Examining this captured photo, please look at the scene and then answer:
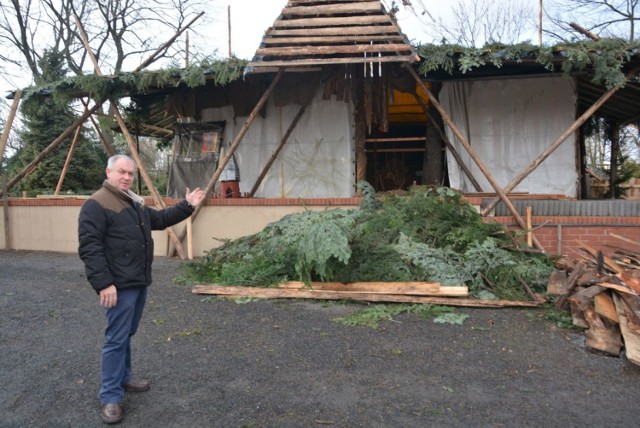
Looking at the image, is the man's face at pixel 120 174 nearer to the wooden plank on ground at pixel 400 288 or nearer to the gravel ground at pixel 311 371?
the gravel ground at pixel 311 371

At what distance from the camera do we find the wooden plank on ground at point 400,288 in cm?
551

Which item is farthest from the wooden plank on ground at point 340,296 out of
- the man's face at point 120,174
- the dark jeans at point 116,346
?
the man's face at point 120,174

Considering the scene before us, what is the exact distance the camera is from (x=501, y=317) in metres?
5.09

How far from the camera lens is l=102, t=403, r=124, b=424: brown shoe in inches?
113

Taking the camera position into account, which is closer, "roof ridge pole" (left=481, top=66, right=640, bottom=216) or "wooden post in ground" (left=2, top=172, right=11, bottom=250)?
"roof ridge pole" (left=481, top=66, right=640, bottom=216)

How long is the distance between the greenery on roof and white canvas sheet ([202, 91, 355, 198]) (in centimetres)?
266

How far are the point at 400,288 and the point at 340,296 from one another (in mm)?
735

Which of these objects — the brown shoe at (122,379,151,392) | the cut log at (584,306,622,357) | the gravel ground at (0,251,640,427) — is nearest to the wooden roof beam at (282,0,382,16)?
the gravel ground at (0,251,640,427)

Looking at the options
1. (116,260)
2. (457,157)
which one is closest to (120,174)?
(116,260)

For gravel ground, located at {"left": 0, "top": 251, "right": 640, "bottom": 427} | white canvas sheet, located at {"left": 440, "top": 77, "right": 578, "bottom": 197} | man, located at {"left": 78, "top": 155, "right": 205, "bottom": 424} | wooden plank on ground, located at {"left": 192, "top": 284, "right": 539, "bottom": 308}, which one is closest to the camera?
man, located at {"left": 78, "top": 155, "right": 205, "bottom": 424}

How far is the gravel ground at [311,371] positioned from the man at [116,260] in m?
0.27

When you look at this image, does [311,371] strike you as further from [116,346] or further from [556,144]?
[556,144]

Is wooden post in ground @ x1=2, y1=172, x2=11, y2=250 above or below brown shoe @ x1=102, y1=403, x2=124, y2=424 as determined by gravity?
above

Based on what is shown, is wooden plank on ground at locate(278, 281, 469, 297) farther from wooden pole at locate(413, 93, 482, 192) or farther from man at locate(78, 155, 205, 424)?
wooden pole at locate(413, 93, 482, 192)
